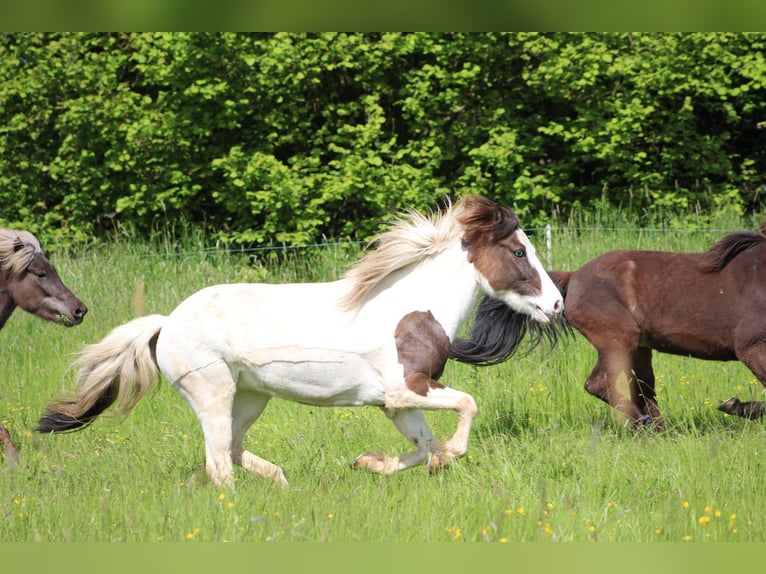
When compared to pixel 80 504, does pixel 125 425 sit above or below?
below

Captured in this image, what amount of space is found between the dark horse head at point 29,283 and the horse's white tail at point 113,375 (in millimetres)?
1853

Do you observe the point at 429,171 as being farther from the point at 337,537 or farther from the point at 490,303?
the point at 337,537

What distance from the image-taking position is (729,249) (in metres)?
6.80

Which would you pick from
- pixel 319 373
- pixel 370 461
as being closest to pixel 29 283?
pixel 319 373

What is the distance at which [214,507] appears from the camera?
16.2ft

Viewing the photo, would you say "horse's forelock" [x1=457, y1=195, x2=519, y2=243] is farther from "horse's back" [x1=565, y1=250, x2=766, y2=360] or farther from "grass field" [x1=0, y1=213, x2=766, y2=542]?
"horse's back" [x1=565, y1=250, x2=766, y2=360]

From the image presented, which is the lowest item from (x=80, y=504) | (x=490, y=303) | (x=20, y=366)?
(x=20, y=366)

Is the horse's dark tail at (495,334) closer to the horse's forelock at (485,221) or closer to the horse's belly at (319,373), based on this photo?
the horse's forelock at (485,221)

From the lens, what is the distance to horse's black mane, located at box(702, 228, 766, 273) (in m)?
6.80

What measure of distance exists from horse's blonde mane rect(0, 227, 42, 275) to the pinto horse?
2.03 metres

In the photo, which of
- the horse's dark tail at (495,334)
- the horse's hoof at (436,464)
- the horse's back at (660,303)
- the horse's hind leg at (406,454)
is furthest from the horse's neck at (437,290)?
the horse's back at (660,303)

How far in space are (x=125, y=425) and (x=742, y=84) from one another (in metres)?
11.3

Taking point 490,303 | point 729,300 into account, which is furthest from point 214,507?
point 729,300

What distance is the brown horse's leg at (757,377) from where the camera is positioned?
6.49m
